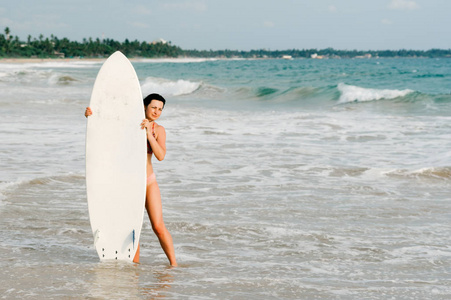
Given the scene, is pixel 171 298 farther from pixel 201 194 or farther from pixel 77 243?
pixel 201 194

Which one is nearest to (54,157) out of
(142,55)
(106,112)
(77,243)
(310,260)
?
(77,243)

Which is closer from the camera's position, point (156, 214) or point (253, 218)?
point (156, 214)

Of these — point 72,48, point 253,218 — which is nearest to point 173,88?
point 253,218

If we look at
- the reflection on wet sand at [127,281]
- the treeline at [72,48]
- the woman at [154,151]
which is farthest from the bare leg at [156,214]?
the treeline at [72,48]

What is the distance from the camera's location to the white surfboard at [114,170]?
4.00 m

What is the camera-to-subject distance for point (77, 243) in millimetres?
4680

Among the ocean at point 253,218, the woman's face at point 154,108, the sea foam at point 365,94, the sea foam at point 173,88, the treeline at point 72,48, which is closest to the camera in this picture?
the ocean at point 253,218

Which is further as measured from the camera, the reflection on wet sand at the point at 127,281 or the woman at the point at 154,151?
the woman at the point at 154,151

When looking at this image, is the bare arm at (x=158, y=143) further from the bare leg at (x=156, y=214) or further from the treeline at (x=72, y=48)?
the treeline at (x=72, y=48)

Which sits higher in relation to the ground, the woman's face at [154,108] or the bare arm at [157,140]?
the woman's face at [154,108]

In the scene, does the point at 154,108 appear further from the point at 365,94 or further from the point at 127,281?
the point at 365,94

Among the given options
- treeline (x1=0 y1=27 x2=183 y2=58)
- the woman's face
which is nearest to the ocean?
the woman's face

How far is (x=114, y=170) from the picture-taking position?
13.3 ft

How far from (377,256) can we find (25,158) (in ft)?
18.7
